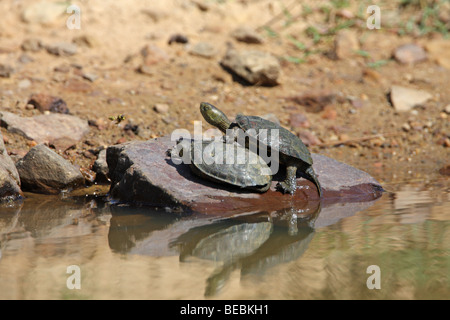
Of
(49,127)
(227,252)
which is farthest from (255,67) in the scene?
(227,252)

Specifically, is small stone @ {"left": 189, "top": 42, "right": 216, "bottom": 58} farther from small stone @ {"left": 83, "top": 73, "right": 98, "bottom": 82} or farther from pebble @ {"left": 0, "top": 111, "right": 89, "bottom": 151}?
pebble @ {"left": 0, "top": 111, "right": 89, "bottom": 151}

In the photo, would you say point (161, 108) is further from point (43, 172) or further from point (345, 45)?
point (345, 45)

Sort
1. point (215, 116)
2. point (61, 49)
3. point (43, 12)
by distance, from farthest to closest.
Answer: point (43, 12), point (61, 49), point (215, 116)

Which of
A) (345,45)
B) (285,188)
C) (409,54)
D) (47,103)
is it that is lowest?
(285,188)

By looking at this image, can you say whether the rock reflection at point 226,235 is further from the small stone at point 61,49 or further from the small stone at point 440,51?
the small stone at point 440,51

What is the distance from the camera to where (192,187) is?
4484mm

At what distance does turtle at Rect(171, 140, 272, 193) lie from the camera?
4398 mm

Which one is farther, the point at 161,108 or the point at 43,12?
the point at 43,12

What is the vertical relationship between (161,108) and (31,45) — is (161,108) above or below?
below

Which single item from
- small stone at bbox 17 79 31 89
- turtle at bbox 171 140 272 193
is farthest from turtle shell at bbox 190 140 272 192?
small stone at bbox 17 79 31 89

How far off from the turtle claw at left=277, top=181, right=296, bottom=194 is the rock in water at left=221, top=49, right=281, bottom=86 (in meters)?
3.01

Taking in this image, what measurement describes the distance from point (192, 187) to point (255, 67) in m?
3.29
